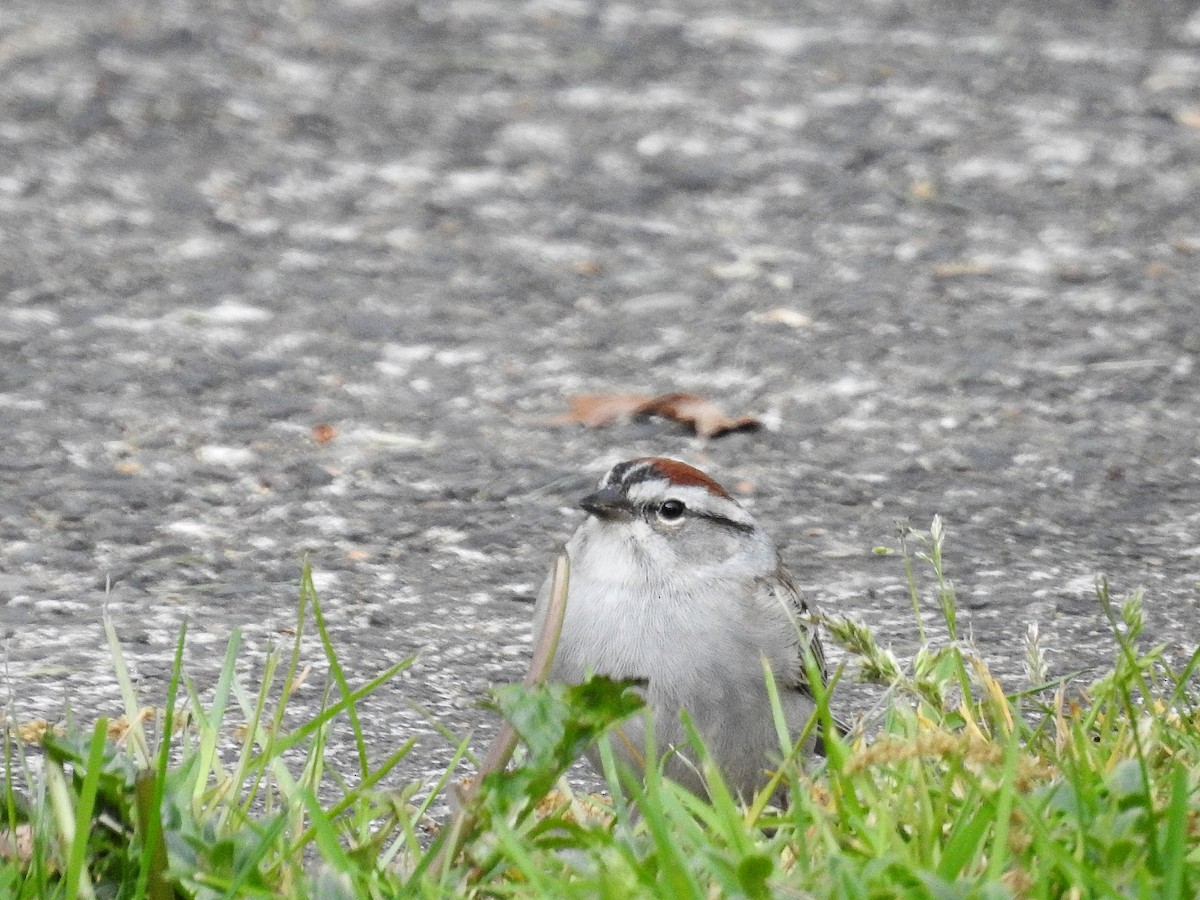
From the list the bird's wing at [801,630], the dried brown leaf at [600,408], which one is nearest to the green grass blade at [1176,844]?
the bird's wing at [801,630]

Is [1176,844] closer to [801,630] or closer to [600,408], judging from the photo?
[801,630]

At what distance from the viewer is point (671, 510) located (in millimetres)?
3963

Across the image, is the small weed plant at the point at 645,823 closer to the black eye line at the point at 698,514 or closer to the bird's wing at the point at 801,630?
the bird's wing at the point at 801,630

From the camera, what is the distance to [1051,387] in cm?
563

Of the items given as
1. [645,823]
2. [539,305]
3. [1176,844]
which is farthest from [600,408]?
[1176,844]

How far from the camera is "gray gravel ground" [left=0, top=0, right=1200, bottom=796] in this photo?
176 inches

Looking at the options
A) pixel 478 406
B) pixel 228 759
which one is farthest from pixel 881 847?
pixel 478 406

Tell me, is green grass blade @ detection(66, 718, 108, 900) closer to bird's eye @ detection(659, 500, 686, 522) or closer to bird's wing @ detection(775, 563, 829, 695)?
bird's wing @ detection(775, 563, 829, 695)

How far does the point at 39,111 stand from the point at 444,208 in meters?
1.82

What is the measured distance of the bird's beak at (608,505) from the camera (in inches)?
154

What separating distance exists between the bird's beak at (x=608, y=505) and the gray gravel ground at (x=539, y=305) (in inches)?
16.5

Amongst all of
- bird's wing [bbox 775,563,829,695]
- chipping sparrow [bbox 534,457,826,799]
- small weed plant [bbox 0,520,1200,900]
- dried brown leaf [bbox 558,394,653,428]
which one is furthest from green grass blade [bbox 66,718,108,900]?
dried brown leaf [bbox 558,394,653,428]

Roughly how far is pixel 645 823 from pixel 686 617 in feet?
3.42

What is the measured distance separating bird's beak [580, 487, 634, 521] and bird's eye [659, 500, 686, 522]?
68 millimetres
